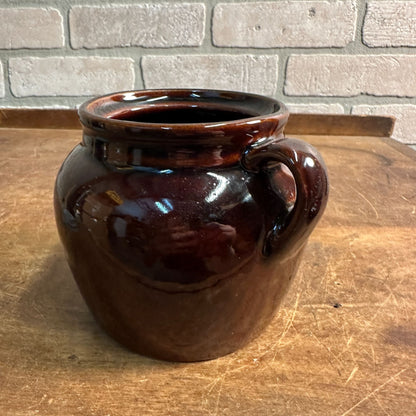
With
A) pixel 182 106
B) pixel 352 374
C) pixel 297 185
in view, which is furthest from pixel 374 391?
pixel 182 106

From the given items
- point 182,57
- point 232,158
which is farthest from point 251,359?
point 182,57

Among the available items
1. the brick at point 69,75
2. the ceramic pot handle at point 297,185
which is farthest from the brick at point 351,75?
the ceramic pot handle at point 297,185

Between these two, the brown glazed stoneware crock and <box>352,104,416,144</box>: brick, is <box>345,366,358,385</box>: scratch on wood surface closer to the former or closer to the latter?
the brown glazed stoneware crock

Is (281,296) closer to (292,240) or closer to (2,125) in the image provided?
(292,240)

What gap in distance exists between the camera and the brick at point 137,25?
1.29 metres

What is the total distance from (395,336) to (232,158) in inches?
10.4

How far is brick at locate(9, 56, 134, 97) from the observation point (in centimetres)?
135

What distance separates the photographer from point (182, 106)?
535 millimetres

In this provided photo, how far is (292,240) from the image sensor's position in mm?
403

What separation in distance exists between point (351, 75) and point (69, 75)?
80 cm

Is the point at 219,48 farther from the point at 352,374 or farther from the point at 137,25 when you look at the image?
the point at 352,374

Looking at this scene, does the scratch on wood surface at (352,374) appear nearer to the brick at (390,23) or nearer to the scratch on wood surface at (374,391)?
the scratch on wood surface at (374,391)

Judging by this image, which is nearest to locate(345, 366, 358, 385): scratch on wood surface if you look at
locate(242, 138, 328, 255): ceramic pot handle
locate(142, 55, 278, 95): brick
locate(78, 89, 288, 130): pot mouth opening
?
locate(242, 138, 328, 255): ceramic pot handle

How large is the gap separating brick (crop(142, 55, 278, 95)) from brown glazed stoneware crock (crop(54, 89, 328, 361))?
94 cm
